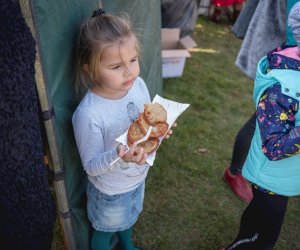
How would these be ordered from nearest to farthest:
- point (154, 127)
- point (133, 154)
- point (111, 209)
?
1. point (133, 154)
2. point (154, 127)
3. point (111, 209)

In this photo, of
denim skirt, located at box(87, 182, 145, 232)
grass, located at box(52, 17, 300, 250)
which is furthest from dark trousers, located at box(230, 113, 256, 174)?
denim skirt, located at box(87, 182, 145, 232)

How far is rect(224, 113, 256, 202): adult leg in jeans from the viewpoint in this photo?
2527 millimetres

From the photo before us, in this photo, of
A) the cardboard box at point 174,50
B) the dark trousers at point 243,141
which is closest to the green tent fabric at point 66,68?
the dark trousers at point 243,141

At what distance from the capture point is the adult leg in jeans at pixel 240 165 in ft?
8.29

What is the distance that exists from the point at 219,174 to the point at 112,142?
1.68 metres

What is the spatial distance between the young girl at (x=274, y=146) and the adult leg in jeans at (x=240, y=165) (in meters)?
0.74

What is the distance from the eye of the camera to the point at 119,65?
4.77ft

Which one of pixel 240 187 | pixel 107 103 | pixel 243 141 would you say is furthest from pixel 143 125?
pixel 240 187

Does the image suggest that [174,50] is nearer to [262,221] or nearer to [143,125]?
[262,221]

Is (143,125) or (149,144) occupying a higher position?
(143,125)

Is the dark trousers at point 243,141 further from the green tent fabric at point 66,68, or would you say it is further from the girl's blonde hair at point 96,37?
the girl's blonde hair at point 96,37

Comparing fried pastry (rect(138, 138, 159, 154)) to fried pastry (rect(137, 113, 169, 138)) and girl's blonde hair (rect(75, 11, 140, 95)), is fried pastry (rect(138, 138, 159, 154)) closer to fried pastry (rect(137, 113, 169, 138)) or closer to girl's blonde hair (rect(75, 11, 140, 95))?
fried pastry (rect(137, 113, 169, 138))

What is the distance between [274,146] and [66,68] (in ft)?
3.07

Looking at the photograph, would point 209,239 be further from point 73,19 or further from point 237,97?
point 237,97
